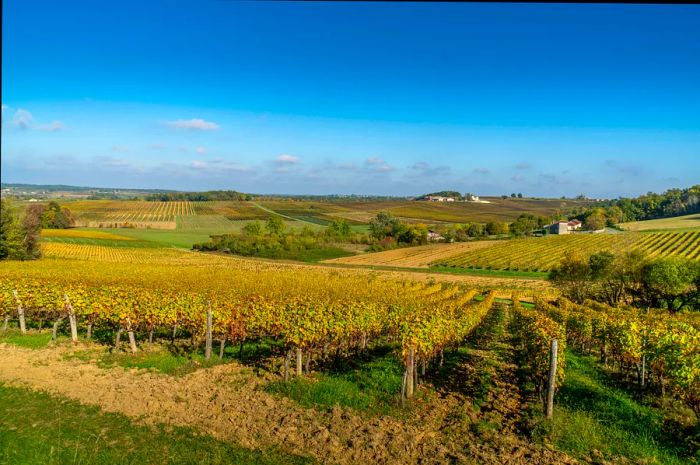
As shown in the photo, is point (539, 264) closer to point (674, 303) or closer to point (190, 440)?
point (674, 303)

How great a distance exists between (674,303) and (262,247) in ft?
239

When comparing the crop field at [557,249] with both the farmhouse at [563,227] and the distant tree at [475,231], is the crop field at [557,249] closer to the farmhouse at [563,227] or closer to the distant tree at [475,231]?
the distant tree at [475,231]

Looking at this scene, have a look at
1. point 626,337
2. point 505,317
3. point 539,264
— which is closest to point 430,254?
point 539,264

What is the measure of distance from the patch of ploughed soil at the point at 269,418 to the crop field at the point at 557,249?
58.2 m

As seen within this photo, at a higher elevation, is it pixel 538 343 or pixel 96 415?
pixel 538 343

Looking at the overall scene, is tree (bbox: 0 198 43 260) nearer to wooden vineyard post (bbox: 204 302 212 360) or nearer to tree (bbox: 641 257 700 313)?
wooden vineyard post (bbox: 204 302 212 360)

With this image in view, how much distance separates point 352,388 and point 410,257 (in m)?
69.6

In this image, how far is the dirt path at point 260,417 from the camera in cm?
891

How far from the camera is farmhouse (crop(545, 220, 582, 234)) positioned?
379 feet

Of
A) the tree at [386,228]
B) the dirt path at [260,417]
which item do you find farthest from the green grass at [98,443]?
the tree at [386,228]

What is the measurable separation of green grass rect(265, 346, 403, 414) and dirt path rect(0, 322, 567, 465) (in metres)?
0.48

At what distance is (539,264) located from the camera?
213 feet

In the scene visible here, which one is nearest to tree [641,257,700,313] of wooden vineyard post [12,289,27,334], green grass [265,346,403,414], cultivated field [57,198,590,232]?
green grass [265,346,403,414]

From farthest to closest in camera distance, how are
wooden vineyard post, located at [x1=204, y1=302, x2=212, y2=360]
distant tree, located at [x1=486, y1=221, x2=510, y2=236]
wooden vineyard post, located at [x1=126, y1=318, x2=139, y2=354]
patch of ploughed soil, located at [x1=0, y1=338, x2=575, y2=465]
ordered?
1. distant tree, located at [x1=486, y1=221, x2=510, y2=236]
2. wooden vineyard post, located at [x1=126, y1=318, x2=139, y2=354]
3. wooden vineyard post, located at [x1=204, y1=302, x2=212, y2=360]
4. patch of ploughed soil, located at [x1=0, y1=338, x2=575, y2=465]
